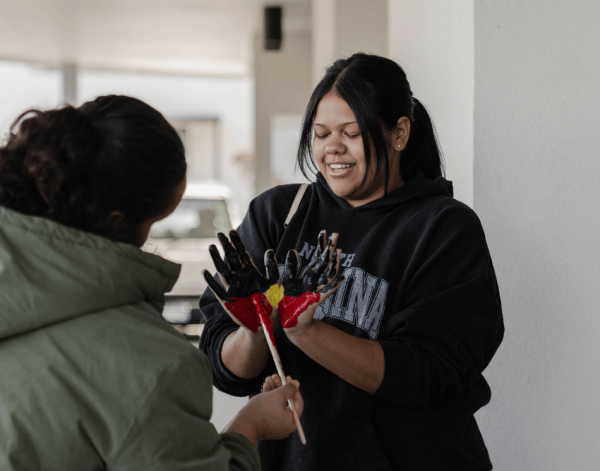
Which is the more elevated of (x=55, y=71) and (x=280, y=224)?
(x=55, y=71)

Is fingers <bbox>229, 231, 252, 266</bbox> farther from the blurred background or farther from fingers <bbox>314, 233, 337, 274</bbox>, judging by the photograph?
the blurred background

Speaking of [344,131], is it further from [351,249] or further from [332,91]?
[351,249]

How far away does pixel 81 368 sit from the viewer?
28.9 inches

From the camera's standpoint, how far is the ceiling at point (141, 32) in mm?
6352

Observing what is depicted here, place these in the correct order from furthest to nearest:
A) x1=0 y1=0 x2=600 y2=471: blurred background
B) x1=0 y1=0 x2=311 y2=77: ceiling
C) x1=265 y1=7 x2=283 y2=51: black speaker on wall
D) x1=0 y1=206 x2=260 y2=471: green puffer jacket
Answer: x1=0 y1=0 x2=311 y2=77: ceiling → x1=265 y1=7 x2=283 y2=51: black speaker on wall → x1=0 y1=0 x2=600 y2=471: blurred background → x1=0 y1=206 x2=260 y2=471: green puffer jacket

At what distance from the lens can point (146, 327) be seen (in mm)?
785

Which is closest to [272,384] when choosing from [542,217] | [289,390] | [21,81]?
[289,390]

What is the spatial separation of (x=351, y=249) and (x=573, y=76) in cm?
88

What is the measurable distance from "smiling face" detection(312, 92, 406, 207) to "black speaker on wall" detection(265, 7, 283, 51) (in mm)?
4979

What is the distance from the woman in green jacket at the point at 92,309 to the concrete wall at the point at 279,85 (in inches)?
227

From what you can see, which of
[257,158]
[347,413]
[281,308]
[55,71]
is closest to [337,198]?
A: [281,308]

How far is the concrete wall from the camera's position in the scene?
6641mm

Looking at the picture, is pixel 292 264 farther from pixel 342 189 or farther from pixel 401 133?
pixel 401 133

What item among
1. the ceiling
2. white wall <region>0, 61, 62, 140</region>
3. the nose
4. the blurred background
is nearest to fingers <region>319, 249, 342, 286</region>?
the nose
